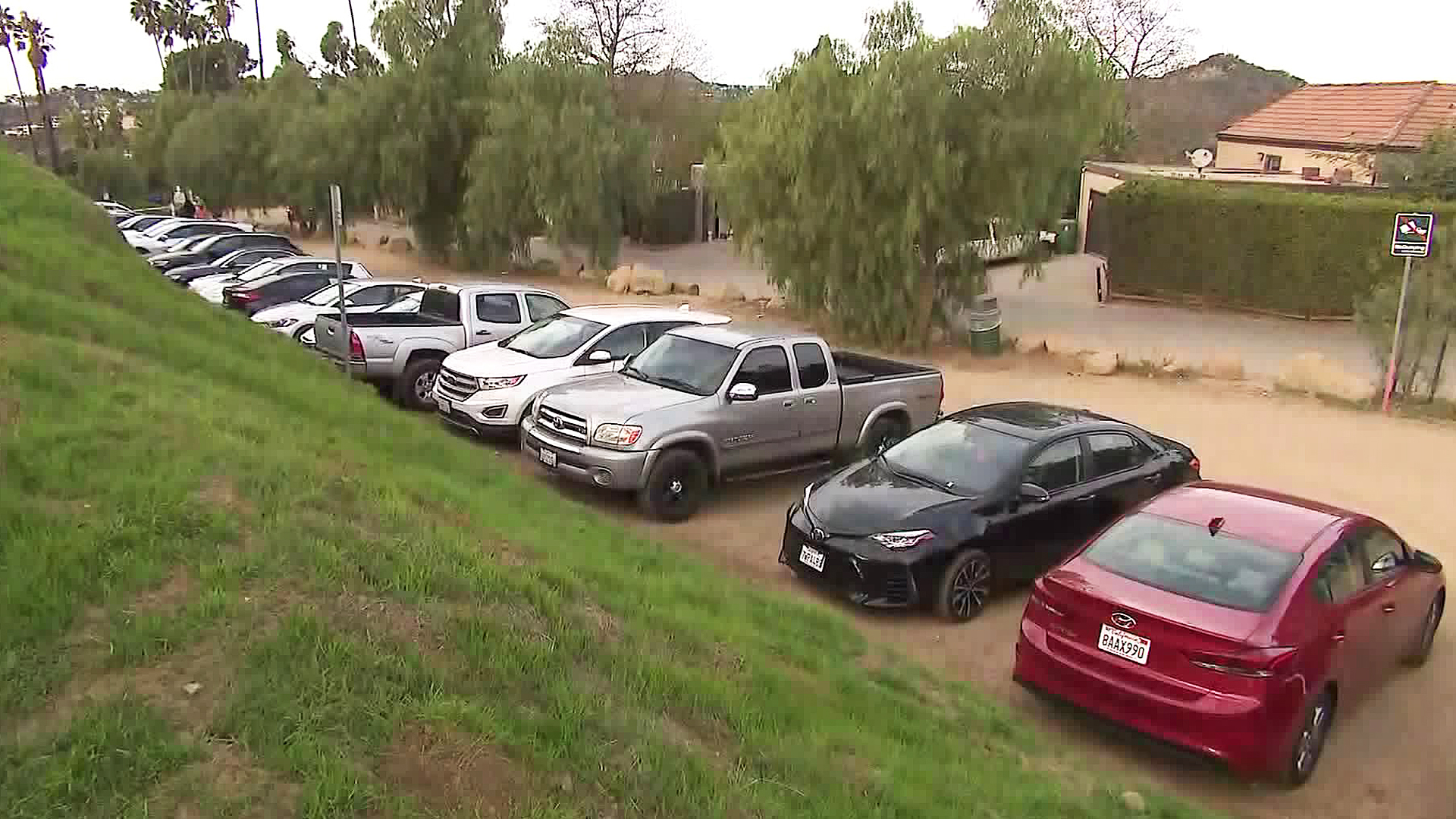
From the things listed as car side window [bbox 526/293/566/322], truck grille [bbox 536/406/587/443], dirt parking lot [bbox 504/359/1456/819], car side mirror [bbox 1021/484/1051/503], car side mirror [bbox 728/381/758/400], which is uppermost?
car side window [bbox 526/293/566/322]

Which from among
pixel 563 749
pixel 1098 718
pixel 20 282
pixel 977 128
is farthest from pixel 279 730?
pixel 977 128

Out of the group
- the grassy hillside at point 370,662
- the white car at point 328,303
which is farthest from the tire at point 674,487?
the white car at point 328,303

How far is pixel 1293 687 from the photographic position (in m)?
5.78

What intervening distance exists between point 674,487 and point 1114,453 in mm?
3750

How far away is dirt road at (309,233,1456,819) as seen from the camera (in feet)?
20.5

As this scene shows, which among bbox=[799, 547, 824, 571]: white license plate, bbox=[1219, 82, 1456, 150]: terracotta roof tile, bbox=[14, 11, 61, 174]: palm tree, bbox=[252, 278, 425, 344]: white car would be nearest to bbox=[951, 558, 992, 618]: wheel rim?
bbox=[799, 547, 824, 571]: white license plate

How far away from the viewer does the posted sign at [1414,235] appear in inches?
543

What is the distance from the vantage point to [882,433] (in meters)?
11.5

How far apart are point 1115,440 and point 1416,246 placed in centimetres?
754

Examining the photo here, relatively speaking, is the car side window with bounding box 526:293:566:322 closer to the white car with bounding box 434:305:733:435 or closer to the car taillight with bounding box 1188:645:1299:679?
the white car with bounding box 434:305:733:435

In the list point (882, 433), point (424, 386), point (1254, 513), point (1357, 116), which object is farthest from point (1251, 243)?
point (1254, 513)

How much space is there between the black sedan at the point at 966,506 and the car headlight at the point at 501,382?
13.9 feet

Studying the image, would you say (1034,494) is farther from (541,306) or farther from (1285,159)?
(1285,159)

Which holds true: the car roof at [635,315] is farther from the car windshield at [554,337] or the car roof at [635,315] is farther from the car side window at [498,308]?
the car side window at [498,308]
